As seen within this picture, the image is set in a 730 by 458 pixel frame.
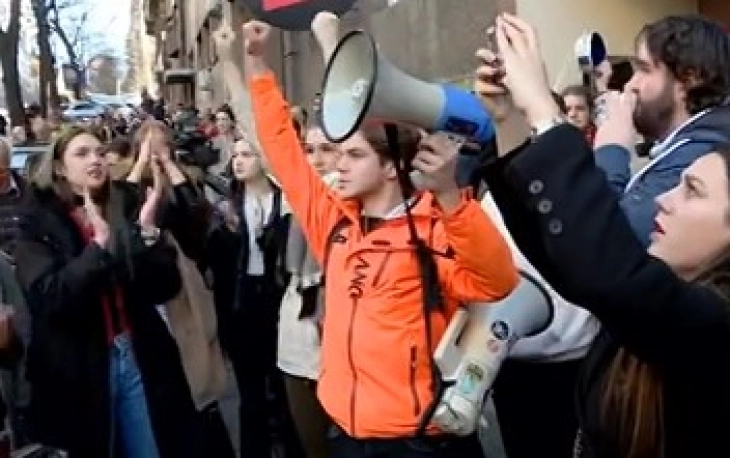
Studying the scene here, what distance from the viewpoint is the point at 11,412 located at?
15.1 ft

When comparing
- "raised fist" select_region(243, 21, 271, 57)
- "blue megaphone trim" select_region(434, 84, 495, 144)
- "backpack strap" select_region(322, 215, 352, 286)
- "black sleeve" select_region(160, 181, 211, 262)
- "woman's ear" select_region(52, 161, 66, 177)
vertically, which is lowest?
"black sleeve" select_region(160, 181, 211, 262)

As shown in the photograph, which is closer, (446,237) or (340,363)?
(446,237)

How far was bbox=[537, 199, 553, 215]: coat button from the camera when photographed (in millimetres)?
1972

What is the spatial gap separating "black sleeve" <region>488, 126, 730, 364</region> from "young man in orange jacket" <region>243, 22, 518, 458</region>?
102cm

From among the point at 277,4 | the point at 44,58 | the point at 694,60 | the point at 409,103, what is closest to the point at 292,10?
the point at 277,4

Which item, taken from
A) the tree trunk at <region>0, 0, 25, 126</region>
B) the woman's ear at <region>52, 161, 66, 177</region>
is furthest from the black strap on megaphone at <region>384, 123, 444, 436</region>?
the tree trunk at <region>0, 0, 25, 126</region>

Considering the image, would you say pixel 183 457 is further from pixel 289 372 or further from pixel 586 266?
pixel 586 266

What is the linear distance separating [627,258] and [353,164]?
5.72ft

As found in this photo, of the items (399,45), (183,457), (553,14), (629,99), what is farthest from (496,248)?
(399,45)

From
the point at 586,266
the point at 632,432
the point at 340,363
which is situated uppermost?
the point at 586,266

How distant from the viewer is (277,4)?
474cm

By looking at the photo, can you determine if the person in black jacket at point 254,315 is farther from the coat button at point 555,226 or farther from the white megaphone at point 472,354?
the coat button at point 555,226

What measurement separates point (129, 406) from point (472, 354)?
174 centimetres

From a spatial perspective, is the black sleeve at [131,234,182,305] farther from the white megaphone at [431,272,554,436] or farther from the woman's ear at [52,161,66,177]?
the white megaphone at [431,272,554,436]
